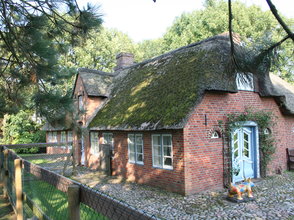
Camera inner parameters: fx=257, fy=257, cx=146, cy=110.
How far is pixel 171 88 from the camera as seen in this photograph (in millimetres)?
10492

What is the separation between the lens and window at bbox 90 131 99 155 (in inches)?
579

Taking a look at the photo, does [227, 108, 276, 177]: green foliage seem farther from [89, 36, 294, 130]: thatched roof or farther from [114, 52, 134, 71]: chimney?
[114, 52, 134, 71]: chimney

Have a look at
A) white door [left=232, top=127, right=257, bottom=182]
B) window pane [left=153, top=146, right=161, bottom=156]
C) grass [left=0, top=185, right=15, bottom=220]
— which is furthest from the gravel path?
grass [left=0, top=185, right=15, bottom=220]

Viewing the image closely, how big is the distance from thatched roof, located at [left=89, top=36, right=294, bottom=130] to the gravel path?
2350 mm

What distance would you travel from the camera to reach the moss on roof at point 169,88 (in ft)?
30.1

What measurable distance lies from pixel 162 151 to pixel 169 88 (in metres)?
2.63

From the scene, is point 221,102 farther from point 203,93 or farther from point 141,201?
point 141,201

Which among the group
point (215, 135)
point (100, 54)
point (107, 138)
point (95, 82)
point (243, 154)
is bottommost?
point (243, 154)

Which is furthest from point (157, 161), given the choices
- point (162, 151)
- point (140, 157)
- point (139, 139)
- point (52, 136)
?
point (52, 136)

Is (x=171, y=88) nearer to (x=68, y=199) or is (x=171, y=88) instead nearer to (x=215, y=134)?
(x=215, y=134)

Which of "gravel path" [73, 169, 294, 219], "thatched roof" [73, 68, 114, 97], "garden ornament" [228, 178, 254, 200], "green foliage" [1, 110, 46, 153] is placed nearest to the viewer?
"gravel path" [73, 169, 294, 219]

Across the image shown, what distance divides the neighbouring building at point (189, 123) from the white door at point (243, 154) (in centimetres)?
4

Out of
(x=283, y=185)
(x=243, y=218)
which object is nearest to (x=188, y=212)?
(x=243, y=218)

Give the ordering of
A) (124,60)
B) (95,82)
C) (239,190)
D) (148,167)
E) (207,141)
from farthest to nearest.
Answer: (124,60), (95,82), (148,167), (207,141), (239,190)
